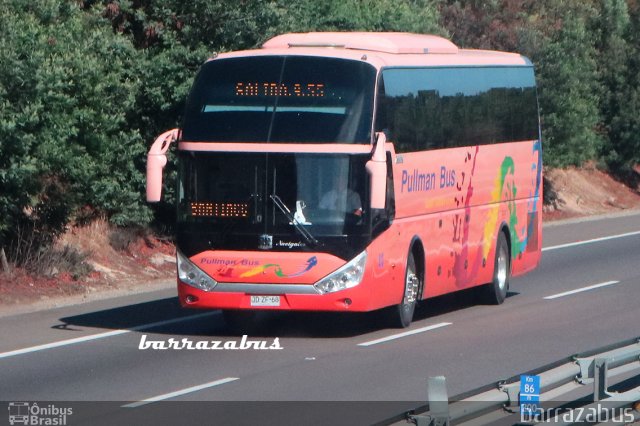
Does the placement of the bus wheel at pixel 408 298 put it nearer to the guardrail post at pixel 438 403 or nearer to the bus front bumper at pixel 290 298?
the bus front bumper at pixel 290 298

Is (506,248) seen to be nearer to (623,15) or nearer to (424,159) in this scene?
(424,159)

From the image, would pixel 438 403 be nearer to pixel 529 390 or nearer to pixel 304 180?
pixel 529 390

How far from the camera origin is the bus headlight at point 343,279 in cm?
1459

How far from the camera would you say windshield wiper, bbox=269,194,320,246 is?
14.6 meters

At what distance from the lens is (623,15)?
47.0 meters

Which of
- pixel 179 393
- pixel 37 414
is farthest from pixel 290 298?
pixel 37 414

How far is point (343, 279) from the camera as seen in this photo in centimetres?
1461

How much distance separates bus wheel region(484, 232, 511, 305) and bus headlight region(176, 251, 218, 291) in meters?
5.55

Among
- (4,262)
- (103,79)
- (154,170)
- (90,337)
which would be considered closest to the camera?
(154,170)

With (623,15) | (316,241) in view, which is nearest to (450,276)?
(316,241)

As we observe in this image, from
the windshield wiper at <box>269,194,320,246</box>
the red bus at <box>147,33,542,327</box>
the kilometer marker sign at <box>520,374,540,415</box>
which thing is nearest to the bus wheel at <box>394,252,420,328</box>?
the red bus at <box>147,33,542,327</box>

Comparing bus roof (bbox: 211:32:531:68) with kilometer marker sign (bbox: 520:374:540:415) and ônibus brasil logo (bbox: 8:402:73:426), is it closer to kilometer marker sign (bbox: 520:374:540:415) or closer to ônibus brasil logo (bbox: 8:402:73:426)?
ônibus brasil logo (bbox: 8:402:73:426)

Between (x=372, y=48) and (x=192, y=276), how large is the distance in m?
3.65

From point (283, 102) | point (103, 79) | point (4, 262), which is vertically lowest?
point (4, 262)
